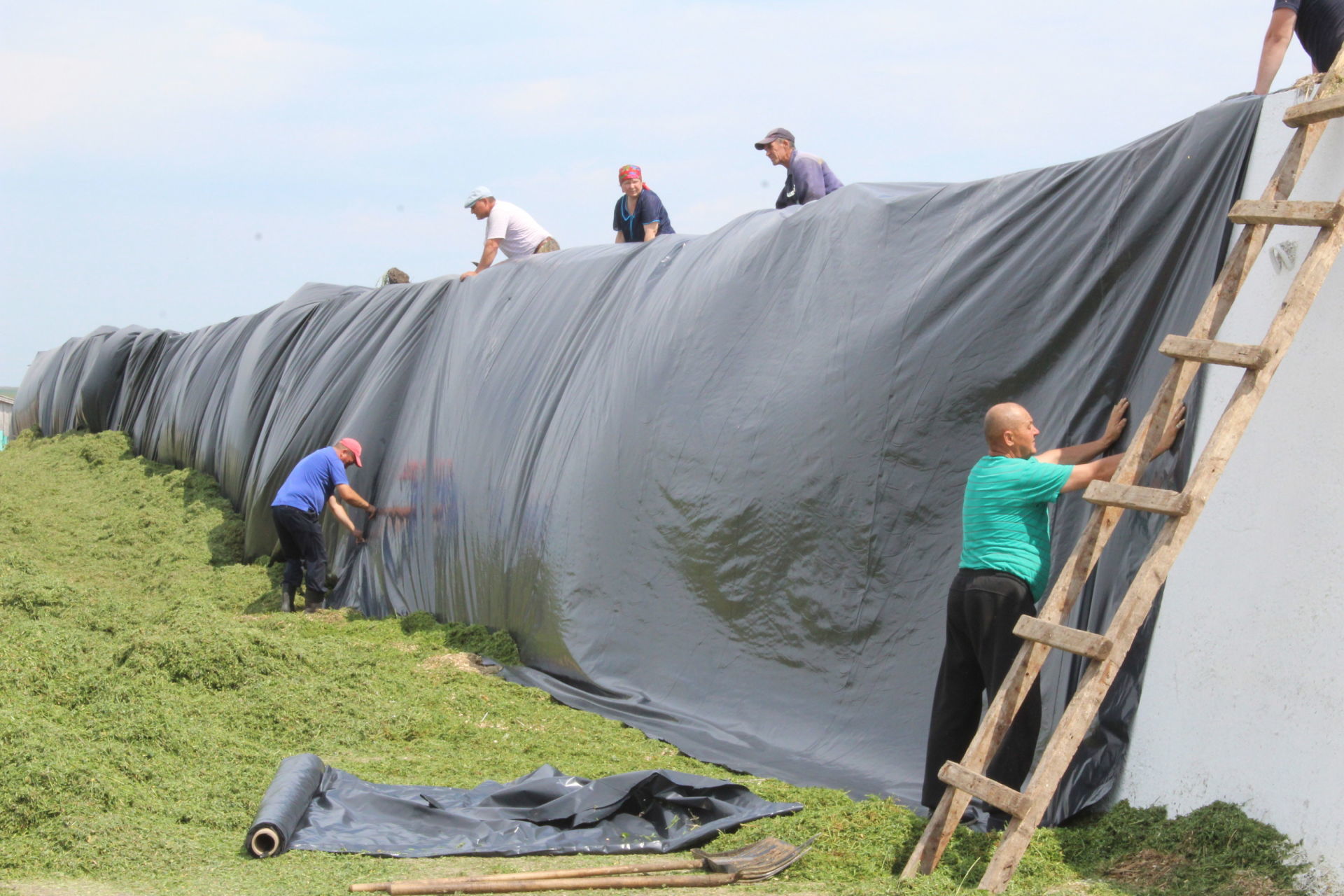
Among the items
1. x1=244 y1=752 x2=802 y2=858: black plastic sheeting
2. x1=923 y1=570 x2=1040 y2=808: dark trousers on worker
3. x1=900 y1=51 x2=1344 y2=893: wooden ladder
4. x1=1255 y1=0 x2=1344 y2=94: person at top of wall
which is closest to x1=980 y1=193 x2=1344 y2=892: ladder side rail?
x1=900 y1=51 x2=1344 y2=893: wooden ladder

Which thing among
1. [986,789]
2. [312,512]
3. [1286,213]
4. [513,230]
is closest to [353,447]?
[312,512]

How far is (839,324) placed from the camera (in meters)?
5.15

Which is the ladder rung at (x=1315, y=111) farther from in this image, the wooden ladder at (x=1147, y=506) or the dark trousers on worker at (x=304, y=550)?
the dark trousers on worker at (x=304, y=550)

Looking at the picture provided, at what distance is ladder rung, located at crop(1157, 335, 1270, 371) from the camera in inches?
116

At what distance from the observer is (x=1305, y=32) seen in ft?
11.5

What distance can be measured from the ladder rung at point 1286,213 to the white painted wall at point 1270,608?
17 centimetres

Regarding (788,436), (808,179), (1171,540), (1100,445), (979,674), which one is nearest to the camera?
(1171,540)

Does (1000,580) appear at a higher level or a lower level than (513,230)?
lower

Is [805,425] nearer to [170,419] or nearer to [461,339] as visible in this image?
[461,339]

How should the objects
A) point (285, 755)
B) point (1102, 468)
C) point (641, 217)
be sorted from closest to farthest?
point (1102, 468), point (285, 755), point (641, 217)

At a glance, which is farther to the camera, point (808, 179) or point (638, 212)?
point (638, 212)

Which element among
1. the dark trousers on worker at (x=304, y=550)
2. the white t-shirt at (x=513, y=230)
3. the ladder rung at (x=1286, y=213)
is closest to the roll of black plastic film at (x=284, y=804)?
the ladder rung at (x=1286, y=213)

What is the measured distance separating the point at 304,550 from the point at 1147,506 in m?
6.69

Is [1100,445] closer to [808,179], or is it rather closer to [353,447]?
[808,179]
